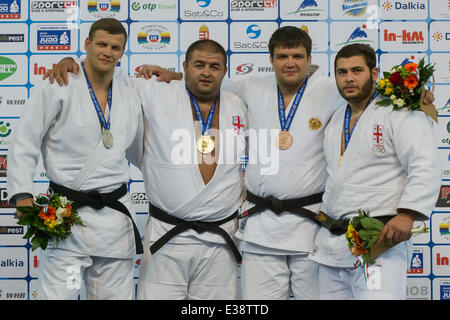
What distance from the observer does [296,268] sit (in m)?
3.13

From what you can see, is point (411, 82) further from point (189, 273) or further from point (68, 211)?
point (68, 211)

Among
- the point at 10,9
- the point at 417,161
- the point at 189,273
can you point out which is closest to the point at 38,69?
the point at 10,9

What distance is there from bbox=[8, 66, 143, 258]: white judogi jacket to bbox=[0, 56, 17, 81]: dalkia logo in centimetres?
131

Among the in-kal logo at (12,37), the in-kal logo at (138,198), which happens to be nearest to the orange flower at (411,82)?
the in-kal logo at (138,198)

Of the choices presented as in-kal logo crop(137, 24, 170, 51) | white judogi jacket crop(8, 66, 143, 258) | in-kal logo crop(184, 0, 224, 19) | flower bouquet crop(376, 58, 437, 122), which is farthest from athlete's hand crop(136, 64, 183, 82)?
flower bouquet crop(376, 58, 437, 122)

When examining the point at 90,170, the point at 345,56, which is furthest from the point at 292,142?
the point at 90,170

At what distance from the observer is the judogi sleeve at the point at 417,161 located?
267 centimetres

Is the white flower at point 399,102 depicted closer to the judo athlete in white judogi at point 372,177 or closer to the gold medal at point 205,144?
the judo athlete in white judogi at point 372,177

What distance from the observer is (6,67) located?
13.2ft

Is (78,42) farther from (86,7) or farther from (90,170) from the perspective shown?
(90,170)

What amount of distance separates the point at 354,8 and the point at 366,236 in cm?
190

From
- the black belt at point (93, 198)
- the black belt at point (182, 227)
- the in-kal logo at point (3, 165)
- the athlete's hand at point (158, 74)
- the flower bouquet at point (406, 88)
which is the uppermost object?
the athlete's hand at point (158, 74)

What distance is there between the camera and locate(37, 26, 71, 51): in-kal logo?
156 inches

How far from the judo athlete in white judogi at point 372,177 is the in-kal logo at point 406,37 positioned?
1083 mm
